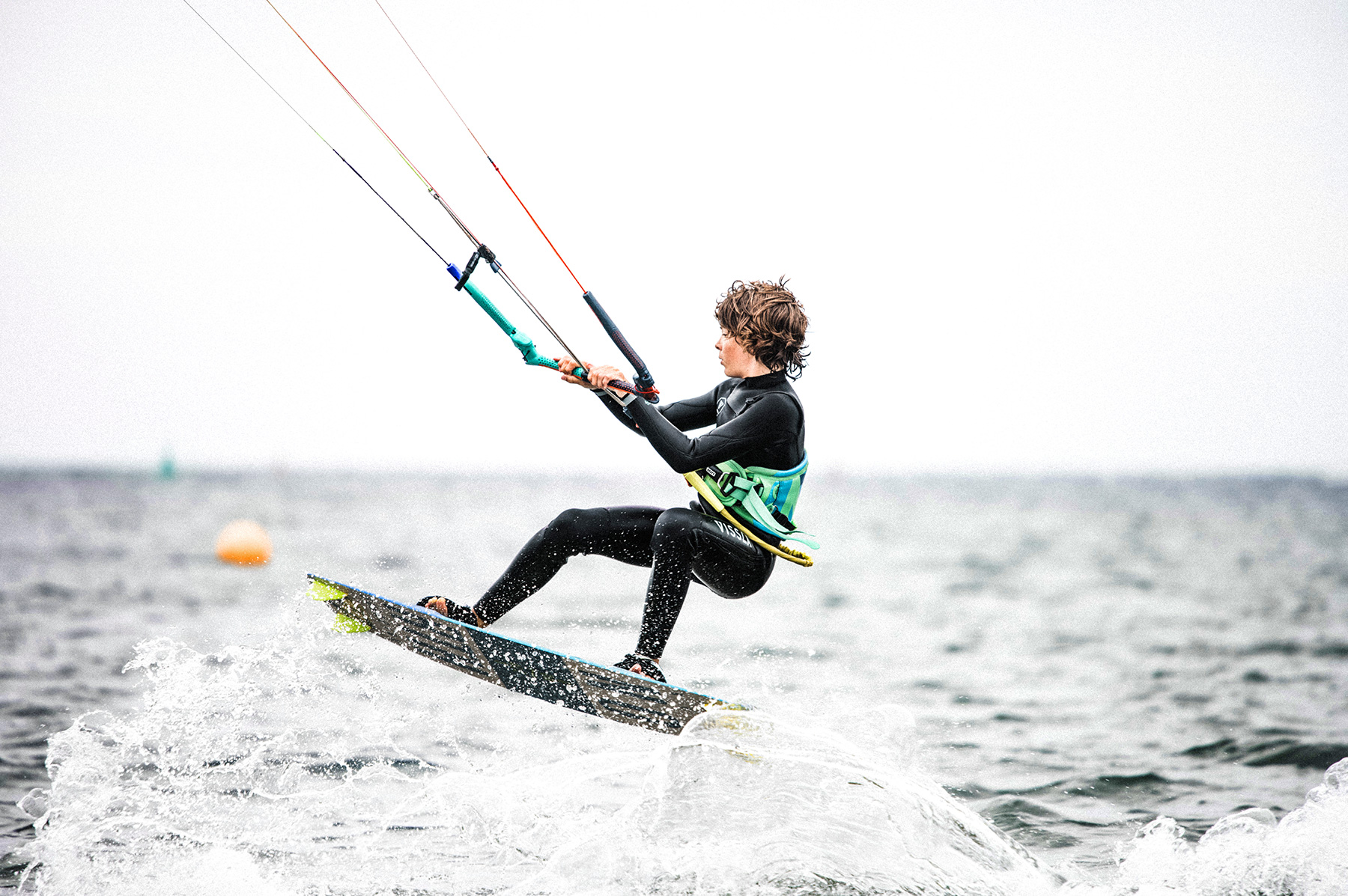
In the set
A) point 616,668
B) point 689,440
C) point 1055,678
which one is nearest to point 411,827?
point 616,668

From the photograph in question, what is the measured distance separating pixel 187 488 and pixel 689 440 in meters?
72.8

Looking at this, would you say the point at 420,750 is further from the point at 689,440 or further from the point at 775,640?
the point at 775,640

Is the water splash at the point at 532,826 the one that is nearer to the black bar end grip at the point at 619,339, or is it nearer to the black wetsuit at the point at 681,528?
the black wetsuit at the point at 681,528

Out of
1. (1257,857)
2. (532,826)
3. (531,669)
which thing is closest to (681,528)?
(531,669)

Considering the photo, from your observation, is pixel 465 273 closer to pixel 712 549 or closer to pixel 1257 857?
pixel 712 549

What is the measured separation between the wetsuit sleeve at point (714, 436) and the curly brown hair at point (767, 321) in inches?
9.5

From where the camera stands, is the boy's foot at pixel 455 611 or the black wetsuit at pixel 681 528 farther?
the boy's foot at pixel 455 611

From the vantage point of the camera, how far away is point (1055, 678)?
1200 cm

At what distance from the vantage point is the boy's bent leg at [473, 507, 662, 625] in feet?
14.7

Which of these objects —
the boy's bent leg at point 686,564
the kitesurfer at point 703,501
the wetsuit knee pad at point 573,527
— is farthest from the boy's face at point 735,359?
the wetsuit knee pad at point 573,527

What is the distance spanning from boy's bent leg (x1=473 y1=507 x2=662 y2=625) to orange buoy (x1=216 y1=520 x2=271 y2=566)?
19.2m

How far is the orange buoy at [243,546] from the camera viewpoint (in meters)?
22.1

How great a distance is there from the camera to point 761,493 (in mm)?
4348

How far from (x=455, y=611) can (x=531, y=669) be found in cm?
41
